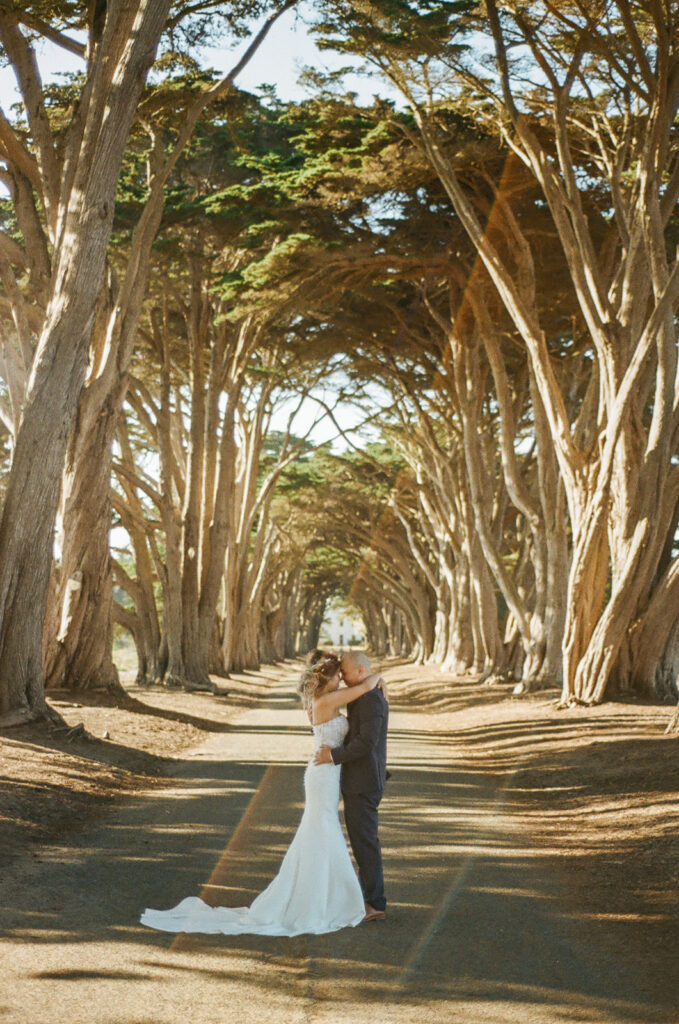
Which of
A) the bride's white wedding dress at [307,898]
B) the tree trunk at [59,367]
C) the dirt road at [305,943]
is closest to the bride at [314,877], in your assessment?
the bride's white wedding dress at [307,898]

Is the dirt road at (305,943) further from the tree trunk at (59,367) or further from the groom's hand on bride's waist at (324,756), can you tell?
the tree trunk at (59,367)

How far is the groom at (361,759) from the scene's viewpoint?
213 inches

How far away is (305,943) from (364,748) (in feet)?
3.25

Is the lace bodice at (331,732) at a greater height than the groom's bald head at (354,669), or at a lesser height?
lesser

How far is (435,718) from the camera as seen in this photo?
1706 centimetres

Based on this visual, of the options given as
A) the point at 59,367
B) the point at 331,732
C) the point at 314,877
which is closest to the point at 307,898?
the point at 314,877

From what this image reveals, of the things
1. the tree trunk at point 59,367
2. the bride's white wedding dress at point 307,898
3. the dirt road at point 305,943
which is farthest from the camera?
the tree trunk at point 59,367

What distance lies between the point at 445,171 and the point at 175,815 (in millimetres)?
9705

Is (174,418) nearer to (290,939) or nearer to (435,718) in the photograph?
(435,718)

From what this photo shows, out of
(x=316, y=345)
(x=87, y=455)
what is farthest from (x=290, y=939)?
(x=316, y=345)

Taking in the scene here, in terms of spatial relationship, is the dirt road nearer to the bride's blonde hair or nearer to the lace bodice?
the lace bodice

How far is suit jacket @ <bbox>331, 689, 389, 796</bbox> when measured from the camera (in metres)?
5.45

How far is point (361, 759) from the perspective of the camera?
550 centimetres

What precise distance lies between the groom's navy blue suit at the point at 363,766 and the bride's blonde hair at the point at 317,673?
7.4 inches
